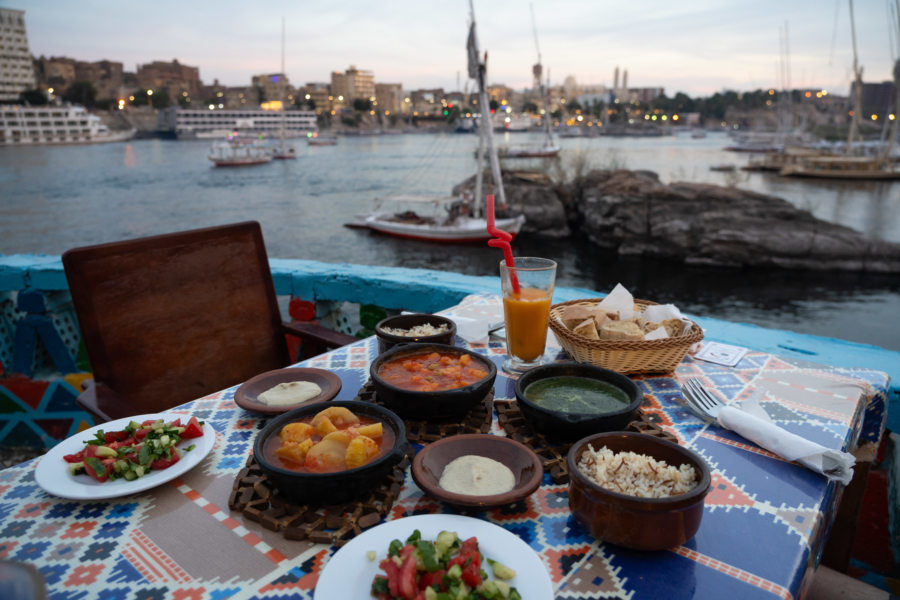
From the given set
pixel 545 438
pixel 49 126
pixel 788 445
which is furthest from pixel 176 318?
pixel 49 126

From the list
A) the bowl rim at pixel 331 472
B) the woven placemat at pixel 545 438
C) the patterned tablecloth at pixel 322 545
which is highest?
the bowl rim at pixel 331 472

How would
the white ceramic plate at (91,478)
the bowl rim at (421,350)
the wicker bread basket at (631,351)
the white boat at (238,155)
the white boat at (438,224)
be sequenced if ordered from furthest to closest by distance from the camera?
the white boat at (238,155), the white boat at (438,224), the wicker bread basket at (631,351), the bowl rim at (421,350), the white ceramic plate at (91,478)

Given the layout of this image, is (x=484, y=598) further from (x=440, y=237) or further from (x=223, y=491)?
(x=440, y=237)

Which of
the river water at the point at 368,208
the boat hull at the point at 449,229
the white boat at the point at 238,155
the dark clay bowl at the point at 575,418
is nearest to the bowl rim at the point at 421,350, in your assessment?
the dark clay bowl at the point at 575,418

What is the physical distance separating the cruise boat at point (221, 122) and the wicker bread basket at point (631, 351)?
99.8 metres

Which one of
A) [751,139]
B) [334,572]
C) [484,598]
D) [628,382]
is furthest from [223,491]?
[751,139]

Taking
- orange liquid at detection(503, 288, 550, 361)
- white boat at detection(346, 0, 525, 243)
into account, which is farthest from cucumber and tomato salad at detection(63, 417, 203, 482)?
white boat at detection(346, 0, 525, 243)

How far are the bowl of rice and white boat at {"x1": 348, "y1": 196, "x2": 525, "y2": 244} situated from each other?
26.7 m

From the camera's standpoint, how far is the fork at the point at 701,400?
5.33ft

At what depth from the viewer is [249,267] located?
289 centimetres

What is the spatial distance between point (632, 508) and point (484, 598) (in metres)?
0.34

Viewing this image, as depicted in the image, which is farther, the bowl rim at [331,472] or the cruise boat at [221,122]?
the cruise boat at [221,122]

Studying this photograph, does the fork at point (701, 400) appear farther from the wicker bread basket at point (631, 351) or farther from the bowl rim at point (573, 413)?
the bowl rim at point (573, 413)

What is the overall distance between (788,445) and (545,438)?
2.02 feet
